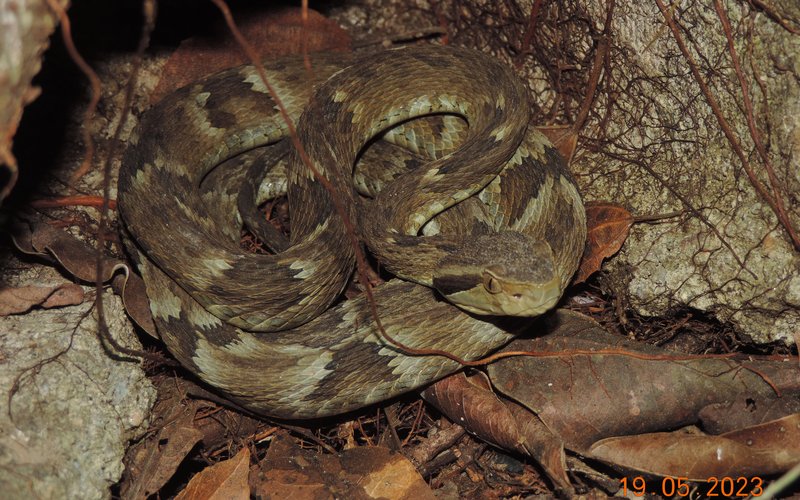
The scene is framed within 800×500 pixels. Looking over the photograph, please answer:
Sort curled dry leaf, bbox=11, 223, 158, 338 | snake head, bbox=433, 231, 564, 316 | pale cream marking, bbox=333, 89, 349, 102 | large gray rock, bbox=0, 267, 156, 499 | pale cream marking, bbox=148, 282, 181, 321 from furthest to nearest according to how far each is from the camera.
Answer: pale cream marking, bbox=333, 89, 349, 102
curled dry leaf, bbox=11, 223, 158, 338
pale cream marking, bbox=148, 282, 181, 321
snake head, bbox=433, 231, 564, 316
large gray rock, bbox=0, 267, 156, 499

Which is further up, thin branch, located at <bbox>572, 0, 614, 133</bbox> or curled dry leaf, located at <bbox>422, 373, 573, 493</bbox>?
thin branch, located at <bbox>572, 0, 614, 133</bbox>

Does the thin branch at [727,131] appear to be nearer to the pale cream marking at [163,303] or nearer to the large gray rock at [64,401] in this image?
the pale cream marking at [163,303]

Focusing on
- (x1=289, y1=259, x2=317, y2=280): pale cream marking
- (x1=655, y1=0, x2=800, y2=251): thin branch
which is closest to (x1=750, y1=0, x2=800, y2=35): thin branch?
(x1=655, y1=0, x2=800, y2=251): thin branch

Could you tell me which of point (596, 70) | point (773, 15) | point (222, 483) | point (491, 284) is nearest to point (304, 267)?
point (491, 284)

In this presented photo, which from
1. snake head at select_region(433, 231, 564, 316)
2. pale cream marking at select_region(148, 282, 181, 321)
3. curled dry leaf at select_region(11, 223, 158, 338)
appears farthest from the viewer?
curled dry leaf at select_region(11, 223, 158, 338)

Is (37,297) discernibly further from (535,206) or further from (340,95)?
(535,206)

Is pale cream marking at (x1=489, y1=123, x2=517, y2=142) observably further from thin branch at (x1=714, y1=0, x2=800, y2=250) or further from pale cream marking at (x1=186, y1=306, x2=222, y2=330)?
pale cream marking at (x1=186, y1=306, x2=222, y2=330)
